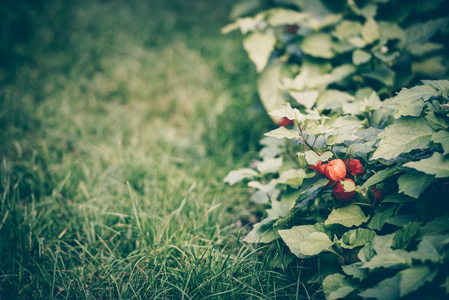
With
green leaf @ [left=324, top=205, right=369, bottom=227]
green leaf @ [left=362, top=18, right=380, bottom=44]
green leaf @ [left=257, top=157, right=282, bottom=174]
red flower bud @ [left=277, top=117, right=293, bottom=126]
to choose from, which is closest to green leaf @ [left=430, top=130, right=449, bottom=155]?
green leaf @ [left=324, top=205, right=369, bottom=227]

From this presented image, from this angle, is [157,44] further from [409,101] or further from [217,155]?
[409,101]

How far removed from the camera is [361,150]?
1182mm

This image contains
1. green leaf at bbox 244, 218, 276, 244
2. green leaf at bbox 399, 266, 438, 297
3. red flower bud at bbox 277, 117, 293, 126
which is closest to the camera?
green leaf at bbox 399, 266, 438, 297

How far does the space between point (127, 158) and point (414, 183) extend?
1757 millimetres

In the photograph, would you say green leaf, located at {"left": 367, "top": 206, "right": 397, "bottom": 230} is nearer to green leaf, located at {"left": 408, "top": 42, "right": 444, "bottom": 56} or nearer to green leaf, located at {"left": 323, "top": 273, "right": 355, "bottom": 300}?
green leaf, located at {"left": 323, "top": 273, "right": 355, "bottom": 300}

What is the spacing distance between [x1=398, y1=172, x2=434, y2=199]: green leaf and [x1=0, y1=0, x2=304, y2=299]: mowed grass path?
640 mm

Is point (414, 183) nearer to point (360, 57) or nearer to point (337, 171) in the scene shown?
point (337, 171)

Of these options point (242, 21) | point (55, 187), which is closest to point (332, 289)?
point (242, 21)

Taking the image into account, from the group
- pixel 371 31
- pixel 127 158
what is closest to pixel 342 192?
pixel 371 31

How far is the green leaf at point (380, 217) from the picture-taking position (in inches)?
47.6

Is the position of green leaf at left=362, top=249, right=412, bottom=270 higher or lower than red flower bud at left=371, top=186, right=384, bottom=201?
lower

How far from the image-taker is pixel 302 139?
50.3 inches

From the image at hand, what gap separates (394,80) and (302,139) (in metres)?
1.03

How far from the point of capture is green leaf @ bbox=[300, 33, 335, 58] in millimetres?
1914
